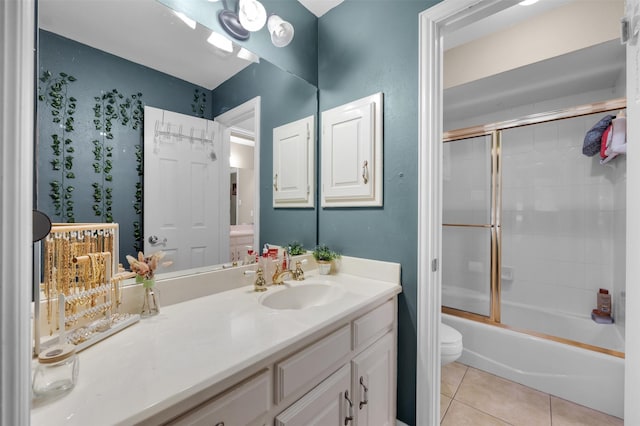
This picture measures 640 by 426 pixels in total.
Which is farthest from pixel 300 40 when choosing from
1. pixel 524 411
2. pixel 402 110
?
pixel 524 411

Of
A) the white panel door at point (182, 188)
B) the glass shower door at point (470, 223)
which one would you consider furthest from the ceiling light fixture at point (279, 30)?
the glass shower door at point (470, 223)

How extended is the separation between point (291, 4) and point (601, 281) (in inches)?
125

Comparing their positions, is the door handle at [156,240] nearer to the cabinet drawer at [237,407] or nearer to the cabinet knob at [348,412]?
the cabinet drawer at [237,407]

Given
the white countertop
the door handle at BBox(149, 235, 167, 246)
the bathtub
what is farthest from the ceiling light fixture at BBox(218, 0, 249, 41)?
the bathtub

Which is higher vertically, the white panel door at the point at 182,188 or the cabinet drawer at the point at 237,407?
the white panel door at the point at 182,188

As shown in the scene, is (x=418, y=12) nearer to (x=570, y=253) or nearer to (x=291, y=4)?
(x=291, y=4)

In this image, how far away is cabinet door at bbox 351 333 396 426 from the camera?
109cm

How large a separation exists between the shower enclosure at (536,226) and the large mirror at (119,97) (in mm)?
2312

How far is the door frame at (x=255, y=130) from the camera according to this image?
130cm

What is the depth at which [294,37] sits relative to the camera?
1632 mm

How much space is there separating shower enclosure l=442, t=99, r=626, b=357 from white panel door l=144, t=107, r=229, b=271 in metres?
2.27

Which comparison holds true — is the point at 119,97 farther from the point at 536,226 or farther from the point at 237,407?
the point at 536,226

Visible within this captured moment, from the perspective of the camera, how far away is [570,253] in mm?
2346

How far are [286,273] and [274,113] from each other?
0.95m
